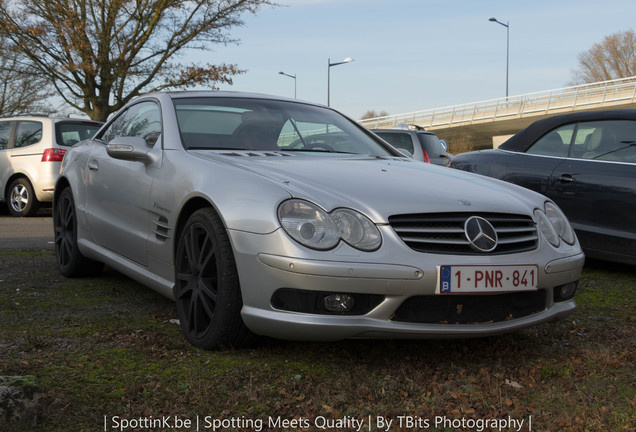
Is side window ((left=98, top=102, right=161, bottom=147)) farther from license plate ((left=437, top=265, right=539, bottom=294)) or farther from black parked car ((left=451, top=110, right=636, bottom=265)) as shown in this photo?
black parked car ((left=451, top=110, right=636, bottom=265))

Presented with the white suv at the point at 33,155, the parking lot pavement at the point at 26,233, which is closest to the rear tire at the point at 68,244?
the parking lot pavement at the point at 26,233

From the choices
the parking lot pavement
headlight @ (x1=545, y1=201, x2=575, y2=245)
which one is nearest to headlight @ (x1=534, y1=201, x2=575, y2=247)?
headlight @ (x1=545, y1=201, x2=575, y2=245)

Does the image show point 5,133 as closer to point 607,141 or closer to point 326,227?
point 607,141

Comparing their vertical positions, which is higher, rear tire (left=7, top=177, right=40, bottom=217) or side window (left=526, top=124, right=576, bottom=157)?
side window (left=526, top=124, right=576, bottom=157)

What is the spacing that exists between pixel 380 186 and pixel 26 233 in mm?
6590

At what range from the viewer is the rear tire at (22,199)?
1152 centimetres

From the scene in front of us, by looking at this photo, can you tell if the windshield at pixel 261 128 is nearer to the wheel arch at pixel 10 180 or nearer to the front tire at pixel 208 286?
the front tire at pixel 208 286

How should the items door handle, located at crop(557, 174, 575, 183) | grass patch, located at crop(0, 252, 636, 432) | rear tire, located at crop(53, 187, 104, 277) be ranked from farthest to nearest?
door handle, located at crop(557, 174, 575, 183), rear tire, located at crop(53, 187, 104, 277), grass patch, located at crop(0, 252, 636, 432)

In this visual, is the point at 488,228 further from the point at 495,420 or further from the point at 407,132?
the point at 407,132

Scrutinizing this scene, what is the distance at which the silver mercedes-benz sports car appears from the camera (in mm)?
3139

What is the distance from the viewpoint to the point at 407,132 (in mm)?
13055

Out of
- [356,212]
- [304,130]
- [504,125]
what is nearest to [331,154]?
[304,130]

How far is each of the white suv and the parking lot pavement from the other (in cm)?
33

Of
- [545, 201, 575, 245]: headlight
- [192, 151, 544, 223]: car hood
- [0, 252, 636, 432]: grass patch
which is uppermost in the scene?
[192, 151, 544, 223]: car hood
